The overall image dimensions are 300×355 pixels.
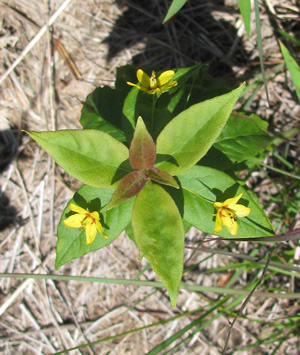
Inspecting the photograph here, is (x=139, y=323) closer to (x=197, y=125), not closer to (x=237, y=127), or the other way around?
(x=237, y=127)

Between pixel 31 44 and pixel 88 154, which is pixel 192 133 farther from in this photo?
pixel 31 44

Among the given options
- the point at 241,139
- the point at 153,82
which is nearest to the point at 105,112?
the point at 153,82

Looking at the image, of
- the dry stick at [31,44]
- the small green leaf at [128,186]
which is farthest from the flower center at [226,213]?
the dry stick at [31,44]

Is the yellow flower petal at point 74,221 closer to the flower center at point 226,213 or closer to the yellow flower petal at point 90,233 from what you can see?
the yellow flower petal at point 90,233

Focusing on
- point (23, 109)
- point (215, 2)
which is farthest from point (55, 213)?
point (215, 2)

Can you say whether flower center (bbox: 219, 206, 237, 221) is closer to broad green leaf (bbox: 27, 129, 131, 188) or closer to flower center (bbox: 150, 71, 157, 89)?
broad green leaf (bbox: 27, 129, 131, 188)

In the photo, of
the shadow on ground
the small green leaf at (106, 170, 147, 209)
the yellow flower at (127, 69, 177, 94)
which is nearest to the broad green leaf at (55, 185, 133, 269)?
the small green leaf at (106, 170, 147, 209)
